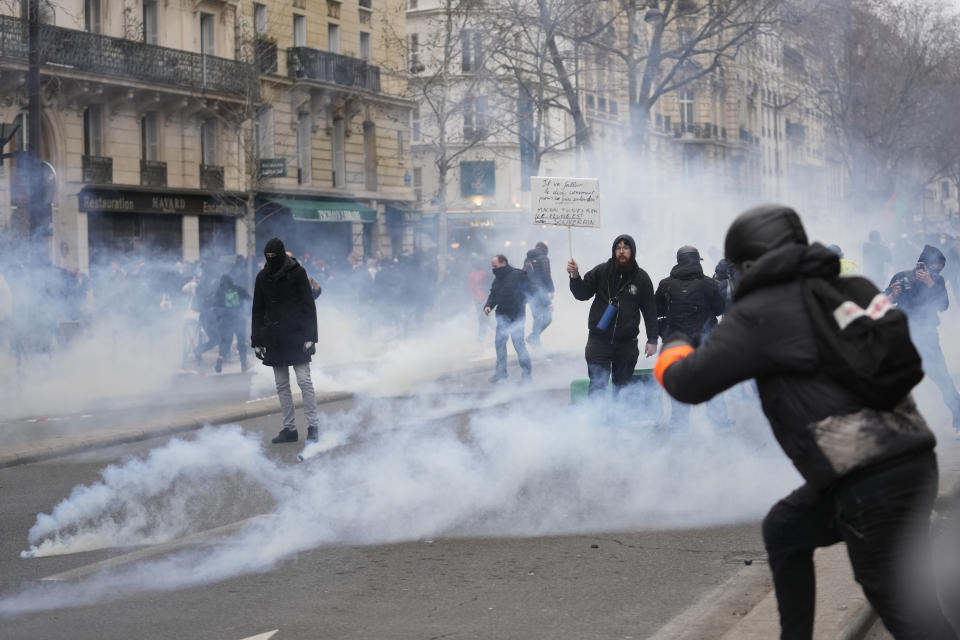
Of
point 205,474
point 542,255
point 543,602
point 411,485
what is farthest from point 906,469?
point 542,255

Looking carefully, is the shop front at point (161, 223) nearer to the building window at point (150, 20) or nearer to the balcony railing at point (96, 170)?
the balcony railing at point (96, 170)

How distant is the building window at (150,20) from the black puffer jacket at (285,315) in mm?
23929

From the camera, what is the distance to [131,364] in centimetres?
1773

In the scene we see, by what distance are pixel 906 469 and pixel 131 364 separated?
15.4 meters

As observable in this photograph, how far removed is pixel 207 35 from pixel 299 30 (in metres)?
4.74

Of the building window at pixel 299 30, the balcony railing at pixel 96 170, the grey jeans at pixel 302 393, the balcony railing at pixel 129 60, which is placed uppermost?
the building window at pixel 299 30

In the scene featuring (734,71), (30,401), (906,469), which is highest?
(734,71)

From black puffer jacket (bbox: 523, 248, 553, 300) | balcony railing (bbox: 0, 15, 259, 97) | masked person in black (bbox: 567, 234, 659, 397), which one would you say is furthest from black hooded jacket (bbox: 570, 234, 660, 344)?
balcony railing (bbox: 0, 15, 259, 97)

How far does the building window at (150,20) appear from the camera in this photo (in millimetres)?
32812

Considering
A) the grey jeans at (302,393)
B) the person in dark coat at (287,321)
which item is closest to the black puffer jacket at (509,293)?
the grey jeans at (302,393)

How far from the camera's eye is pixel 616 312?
991 centimetres

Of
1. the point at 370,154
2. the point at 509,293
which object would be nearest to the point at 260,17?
the point at 370,154

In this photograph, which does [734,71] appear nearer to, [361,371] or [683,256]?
[361,371]

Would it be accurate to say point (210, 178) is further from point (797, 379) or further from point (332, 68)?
point (797, 379)
